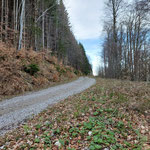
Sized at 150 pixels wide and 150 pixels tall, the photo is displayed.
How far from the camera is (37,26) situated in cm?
1499

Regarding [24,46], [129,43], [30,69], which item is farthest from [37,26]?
[129,43]

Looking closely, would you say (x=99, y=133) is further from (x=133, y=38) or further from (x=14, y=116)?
(x=133, y=38)

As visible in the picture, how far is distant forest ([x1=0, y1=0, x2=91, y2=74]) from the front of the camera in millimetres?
12289

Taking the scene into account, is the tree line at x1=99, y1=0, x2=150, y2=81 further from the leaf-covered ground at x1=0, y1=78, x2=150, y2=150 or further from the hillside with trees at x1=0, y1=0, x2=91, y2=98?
the leaf-covered ground at x1=0, y1=78, x2=150, y2=150

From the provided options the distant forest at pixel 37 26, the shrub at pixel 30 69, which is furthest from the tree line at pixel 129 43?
the shrub at pixel 30 69

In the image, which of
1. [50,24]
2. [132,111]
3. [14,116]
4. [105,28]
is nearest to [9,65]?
[14,116]

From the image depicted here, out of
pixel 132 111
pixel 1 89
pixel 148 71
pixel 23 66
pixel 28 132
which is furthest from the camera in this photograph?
pixel 148 71

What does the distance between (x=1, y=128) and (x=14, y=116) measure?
2.52ft

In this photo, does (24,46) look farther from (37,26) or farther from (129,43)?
(129,43)

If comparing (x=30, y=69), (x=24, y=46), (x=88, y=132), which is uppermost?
(x=24, y=46)

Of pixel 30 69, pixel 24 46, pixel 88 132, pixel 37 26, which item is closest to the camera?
pixel 88 132

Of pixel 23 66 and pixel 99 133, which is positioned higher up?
pixel 23 66

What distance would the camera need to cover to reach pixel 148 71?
15430 mm

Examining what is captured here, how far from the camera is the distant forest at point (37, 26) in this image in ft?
40.3
